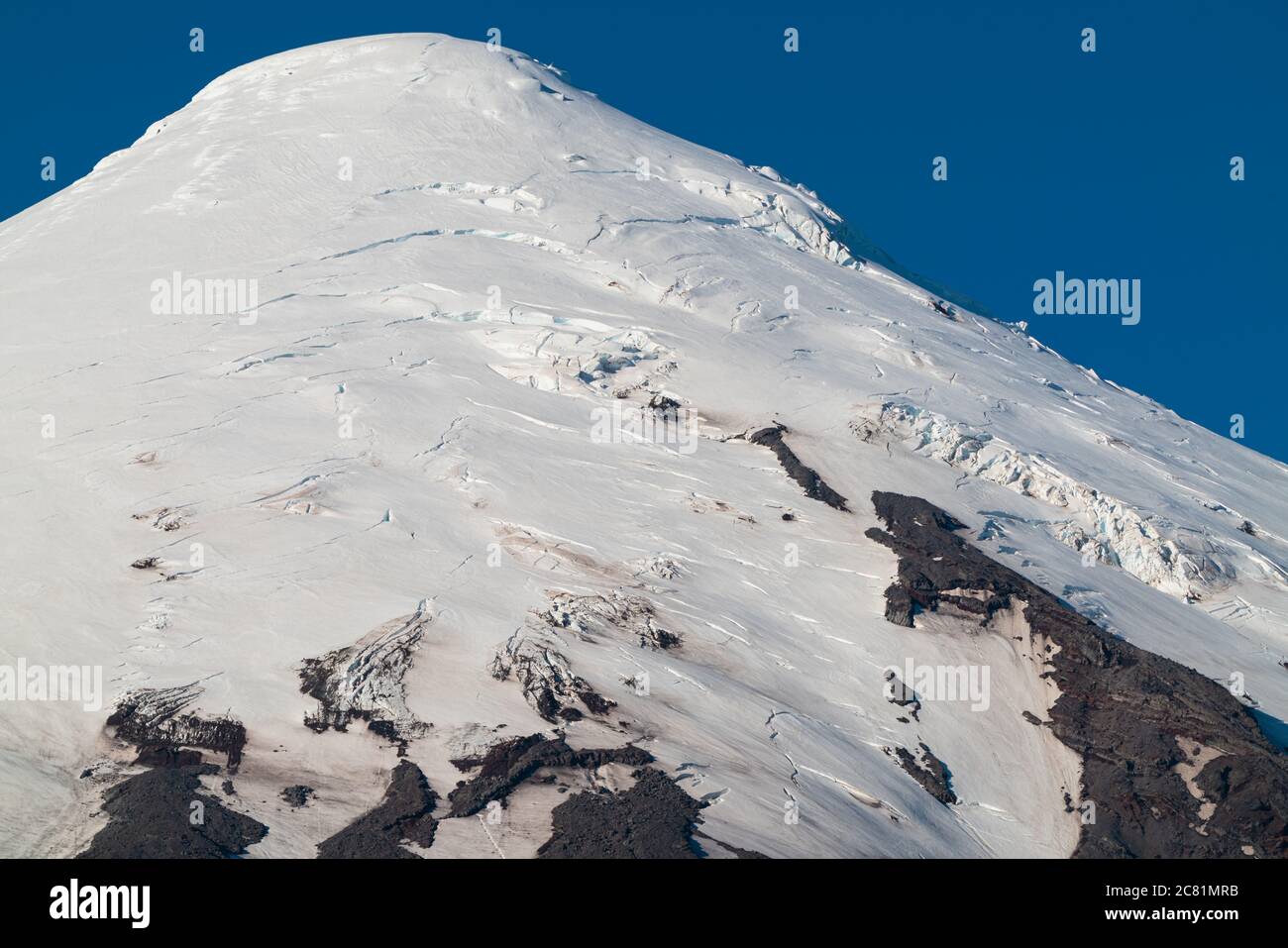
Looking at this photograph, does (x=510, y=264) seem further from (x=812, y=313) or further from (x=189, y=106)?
(x=189, y=106)

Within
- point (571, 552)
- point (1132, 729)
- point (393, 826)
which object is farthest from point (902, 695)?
point (393, 826)

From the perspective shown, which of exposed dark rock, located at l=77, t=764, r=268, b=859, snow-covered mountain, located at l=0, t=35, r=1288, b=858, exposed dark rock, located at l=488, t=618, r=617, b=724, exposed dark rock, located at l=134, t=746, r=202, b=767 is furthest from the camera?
exposed dark rock, located at l=488, t=618, r=617, b=724

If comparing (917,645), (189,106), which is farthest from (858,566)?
(189,106)

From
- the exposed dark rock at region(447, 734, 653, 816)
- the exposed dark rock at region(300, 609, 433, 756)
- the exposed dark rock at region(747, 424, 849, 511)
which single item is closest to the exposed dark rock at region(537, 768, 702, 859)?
the exposed dark rock at region(447, 734, 653, 816)

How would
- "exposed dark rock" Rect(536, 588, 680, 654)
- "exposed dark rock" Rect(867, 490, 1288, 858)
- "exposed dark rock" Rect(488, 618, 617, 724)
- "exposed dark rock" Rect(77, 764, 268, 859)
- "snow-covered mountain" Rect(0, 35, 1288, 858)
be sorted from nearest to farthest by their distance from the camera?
"exposed dark rock" Rect(77, 764, 268, 859)
"snow-covered mountain" Rect(0, 35, 1288, 858)
"exposed dark rock" Rect(488, 618, 617, 724)
"exposed dark rock" Rect(867, 490, 1288, 858)
"exposed dark rock" Rect(536, 588, 680, 654)

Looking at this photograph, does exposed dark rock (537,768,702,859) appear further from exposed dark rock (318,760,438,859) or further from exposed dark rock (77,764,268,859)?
exposed dark rock (77,764,268,859)
